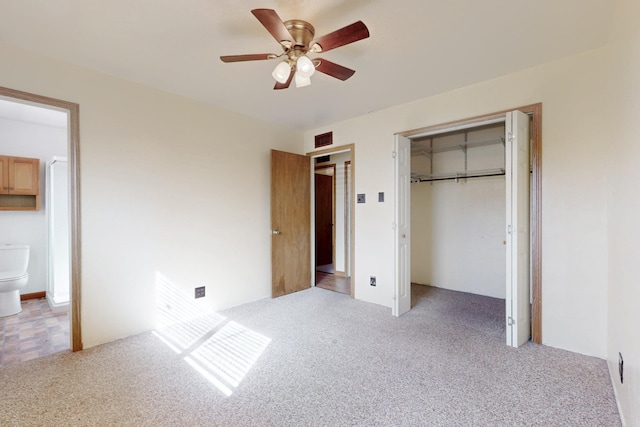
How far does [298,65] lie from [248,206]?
222cm

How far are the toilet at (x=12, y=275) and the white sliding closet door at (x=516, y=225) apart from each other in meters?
5.23

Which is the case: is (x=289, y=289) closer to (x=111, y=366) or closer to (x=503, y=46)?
(x=111, y=366)

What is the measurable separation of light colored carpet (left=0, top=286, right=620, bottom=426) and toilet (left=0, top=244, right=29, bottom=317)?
5.44 ft

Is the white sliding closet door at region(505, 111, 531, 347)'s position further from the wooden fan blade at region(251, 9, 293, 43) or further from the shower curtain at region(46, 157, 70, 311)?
the shower curtain at region(46, 157, 70, 311)

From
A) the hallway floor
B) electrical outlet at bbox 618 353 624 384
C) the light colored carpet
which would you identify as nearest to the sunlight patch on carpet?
the light colored carpet

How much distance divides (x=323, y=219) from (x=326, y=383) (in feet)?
14.4

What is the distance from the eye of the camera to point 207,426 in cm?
154

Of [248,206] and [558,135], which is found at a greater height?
[558,135]

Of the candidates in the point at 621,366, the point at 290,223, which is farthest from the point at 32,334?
the point at 621,366

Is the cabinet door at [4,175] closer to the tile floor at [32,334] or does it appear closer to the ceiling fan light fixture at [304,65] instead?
the tile floor at [32,334]

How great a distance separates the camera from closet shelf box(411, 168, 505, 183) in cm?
375

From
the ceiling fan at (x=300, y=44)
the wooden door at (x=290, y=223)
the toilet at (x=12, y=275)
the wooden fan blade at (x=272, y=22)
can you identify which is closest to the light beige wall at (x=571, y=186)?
the ceiling fan at (x=300, y=44)

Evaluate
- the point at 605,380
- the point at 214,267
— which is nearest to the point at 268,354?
the point at 214,267

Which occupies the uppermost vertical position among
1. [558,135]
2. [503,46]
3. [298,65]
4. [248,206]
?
[503,46]
